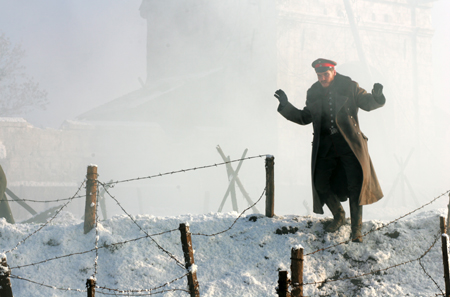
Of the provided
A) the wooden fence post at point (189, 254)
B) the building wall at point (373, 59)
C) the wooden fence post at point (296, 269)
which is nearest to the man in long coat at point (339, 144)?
Answer: the wooden fence post at point (296, 269)

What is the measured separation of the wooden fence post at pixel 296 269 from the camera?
9.60 feet

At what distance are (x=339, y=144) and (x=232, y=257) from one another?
2013mm

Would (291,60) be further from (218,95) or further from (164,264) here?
(164,264)

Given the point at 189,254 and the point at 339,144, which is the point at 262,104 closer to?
the point at 339,144

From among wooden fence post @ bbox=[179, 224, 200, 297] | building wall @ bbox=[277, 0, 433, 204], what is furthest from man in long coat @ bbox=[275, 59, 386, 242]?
building wall @ bbox=[277, 0, 433, 204]

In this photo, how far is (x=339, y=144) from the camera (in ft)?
15.2

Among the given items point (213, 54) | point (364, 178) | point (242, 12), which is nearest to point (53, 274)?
point (364, 178)

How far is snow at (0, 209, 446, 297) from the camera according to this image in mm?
4309

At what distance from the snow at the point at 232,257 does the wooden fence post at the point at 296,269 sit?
1288 millimetres

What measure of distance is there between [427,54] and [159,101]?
16.4 metres

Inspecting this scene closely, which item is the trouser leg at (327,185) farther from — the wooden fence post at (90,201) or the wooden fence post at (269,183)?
the wooden fence post at (90,201)

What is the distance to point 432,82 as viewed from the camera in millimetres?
22625

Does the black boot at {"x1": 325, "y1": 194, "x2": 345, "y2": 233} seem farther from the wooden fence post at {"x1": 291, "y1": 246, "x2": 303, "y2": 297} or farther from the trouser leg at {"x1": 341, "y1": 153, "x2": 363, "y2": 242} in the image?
the wooden fence post at {"x1": 291, "y1": 246, "x2": 303, "y2": 297}

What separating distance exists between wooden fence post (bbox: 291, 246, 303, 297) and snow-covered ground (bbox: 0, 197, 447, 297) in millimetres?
1292
